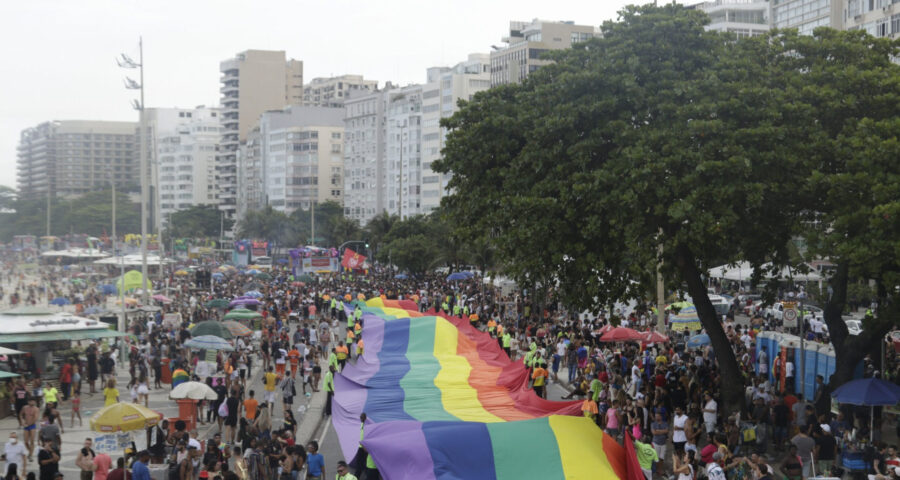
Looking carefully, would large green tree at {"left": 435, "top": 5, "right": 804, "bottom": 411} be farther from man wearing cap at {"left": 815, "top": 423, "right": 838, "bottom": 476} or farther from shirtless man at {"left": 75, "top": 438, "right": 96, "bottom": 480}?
shirtless man at {"left": 75, "top": 438, "right": 96, "bottom": 480}

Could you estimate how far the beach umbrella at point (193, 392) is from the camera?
76.8 ft

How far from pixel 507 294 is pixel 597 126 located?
37764 mm

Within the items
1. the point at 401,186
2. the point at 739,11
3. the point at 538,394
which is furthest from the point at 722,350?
the point at 401,186

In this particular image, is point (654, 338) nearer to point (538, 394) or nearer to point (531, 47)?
point (538, 394)

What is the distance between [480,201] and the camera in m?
25.7

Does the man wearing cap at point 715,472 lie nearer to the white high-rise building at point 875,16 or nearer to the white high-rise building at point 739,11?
the white high-rise building at point 875,16

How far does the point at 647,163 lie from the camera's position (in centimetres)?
2111

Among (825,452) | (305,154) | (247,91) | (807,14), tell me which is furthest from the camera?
(247,91)

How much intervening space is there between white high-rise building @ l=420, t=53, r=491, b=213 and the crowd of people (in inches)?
3157

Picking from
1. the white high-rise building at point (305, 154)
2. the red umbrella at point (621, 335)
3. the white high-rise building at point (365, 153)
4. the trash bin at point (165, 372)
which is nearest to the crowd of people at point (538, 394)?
the trash bin at point (165, 372)

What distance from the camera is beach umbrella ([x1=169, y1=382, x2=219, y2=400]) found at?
23422 millimetres

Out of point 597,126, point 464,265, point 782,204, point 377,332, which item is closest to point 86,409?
point 377,332

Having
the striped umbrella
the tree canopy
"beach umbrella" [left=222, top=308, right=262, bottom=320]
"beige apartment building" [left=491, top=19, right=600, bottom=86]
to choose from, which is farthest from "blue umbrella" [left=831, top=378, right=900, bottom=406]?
"beige apartment building" [left=491, top=19, right=600, bottom=86]

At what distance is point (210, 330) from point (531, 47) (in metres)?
87.5
